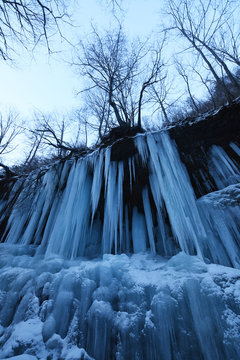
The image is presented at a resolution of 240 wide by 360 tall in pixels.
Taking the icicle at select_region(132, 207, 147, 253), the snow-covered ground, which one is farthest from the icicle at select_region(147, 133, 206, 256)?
the icicle at select_region(132, 207, 147, 253)

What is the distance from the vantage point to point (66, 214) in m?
3.66

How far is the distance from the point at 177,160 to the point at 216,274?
2314 millimetres

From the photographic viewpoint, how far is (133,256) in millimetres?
3193

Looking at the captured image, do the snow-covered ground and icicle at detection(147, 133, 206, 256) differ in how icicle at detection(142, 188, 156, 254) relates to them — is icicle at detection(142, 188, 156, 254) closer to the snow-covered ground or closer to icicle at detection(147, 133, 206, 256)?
icicle at detection(147, 133, 206, 256)

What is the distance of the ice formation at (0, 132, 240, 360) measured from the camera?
4.97 ft

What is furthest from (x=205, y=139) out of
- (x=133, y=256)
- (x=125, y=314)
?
(x=125, y=314)

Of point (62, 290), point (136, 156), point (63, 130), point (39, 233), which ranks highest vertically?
point (63, 130)

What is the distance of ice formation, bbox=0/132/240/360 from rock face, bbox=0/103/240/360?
0.5 inches

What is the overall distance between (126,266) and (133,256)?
0.86m

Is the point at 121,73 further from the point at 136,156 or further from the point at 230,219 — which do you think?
the point at 230,219

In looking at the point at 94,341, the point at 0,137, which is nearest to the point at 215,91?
the point at 94,341

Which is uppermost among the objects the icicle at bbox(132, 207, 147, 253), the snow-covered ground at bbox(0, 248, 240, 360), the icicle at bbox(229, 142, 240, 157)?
the icicle at bbox(229, 142, 240, 157)

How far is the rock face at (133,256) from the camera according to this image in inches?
60.1

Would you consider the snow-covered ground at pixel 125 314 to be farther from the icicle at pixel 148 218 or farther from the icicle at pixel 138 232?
the icicle at pixel 138 232
